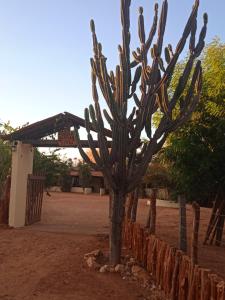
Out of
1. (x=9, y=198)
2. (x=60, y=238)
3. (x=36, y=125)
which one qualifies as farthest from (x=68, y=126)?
(x=60, y=238)

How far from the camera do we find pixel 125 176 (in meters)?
8.90

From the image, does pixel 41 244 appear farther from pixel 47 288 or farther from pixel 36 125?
pixel 36 125

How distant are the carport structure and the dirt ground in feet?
2.27

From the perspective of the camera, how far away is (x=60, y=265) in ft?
28.9

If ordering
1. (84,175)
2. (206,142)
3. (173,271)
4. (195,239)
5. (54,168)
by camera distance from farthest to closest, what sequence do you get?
1. (84,175)
2. (54,168)
3. (206,142)
4. (173,271)
5. (195,239)

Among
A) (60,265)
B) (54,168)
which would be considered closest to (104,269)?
(60,265)

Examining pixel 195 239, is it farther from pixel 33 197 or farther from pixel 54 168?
pixel 54 168

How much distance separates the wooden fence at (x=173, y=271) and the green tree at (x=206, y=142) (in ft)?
10.1

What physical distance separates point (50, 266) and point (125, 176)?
2.30 metres

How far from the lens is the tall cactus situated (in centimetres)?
888

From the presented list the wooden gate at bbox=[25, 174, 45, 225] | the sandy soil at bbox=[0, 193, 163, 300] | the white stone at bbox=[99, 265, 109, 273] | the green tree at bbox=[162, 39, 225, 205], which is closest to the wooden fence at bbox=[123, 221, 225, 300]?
the sandy soil at bbox=[0, 193, 163, 300]

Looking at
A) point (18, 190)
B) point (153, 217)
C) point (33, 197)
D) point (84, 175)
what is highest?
point (84, 175)

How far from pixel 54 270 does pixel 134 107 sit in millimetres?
3643

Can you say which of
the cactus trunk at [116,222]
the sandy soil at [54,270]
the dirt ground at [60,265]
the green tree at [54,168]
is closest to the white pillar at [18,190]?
the dirt ground at [60,265]
